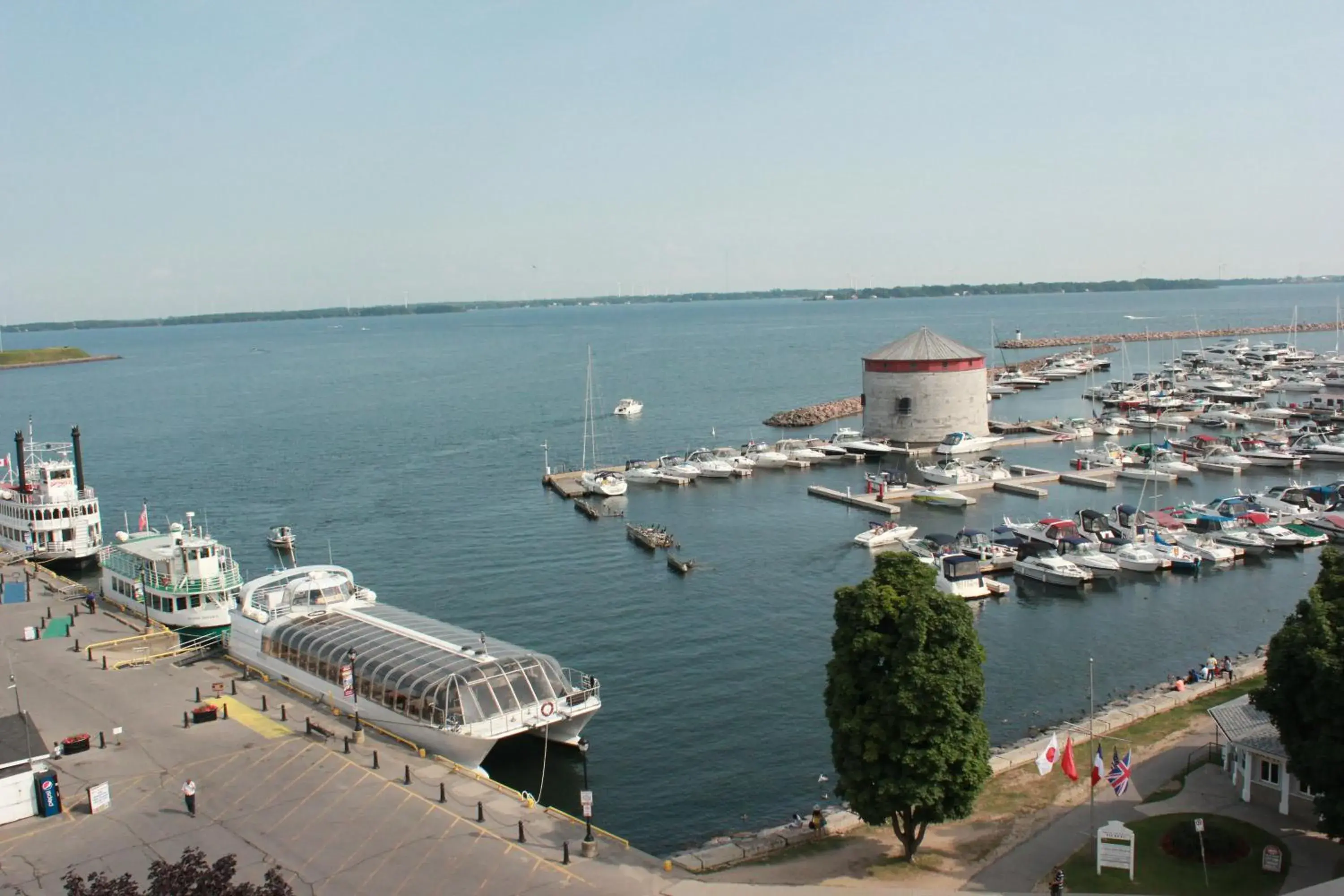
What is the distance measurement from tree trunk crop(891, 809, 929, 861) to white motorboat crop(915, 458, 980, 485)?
60034mm

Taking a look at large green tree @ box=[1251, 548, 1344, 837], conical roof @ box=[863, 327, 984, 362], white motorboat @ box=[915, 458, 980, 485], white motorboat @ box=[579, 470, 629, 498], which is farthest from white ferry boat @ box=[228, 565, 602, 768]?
conical roof @ box=[863, 327, 984, 362]

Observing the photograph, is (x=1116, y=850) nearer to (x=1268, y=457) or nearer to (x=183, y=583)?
(x=183, y=583)

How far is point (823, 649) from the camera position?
151 ft

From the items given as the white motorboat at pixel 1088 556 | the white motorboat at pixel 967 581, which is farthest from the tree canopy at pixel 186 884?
the white motorboat at pixel 1088 556

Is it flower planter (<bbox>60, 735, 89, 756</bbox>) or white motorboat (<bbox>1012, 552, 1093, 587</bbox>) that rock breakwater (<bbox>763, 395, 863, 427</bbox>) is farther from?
flower planter (<bbox>60, 735, 89, 756</bbox>)

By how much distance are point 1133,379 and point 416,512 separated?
107015 millimetres

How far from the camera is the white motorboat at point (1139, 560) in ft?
190

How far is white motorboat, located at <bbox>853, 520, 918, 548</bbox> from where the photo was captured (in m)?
64.2

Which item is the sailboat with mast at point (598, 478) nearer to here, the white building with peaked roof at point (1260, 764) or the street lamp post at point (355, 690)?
the street lamp post at point (355, 690)

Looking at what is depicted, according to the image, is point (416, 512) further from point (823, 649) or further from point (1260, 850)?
point (1260, 850)

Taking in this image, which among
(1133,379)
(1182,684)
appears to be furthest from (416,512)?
(1133,379)

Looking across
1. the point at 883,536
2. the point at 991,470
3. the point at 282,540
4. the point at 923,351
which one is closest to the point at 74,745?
the point at 282,540

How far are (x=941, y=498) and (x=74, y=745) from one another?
59.2 meters

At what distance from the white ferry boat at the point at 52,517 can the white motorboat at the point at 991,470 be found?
6390cm
